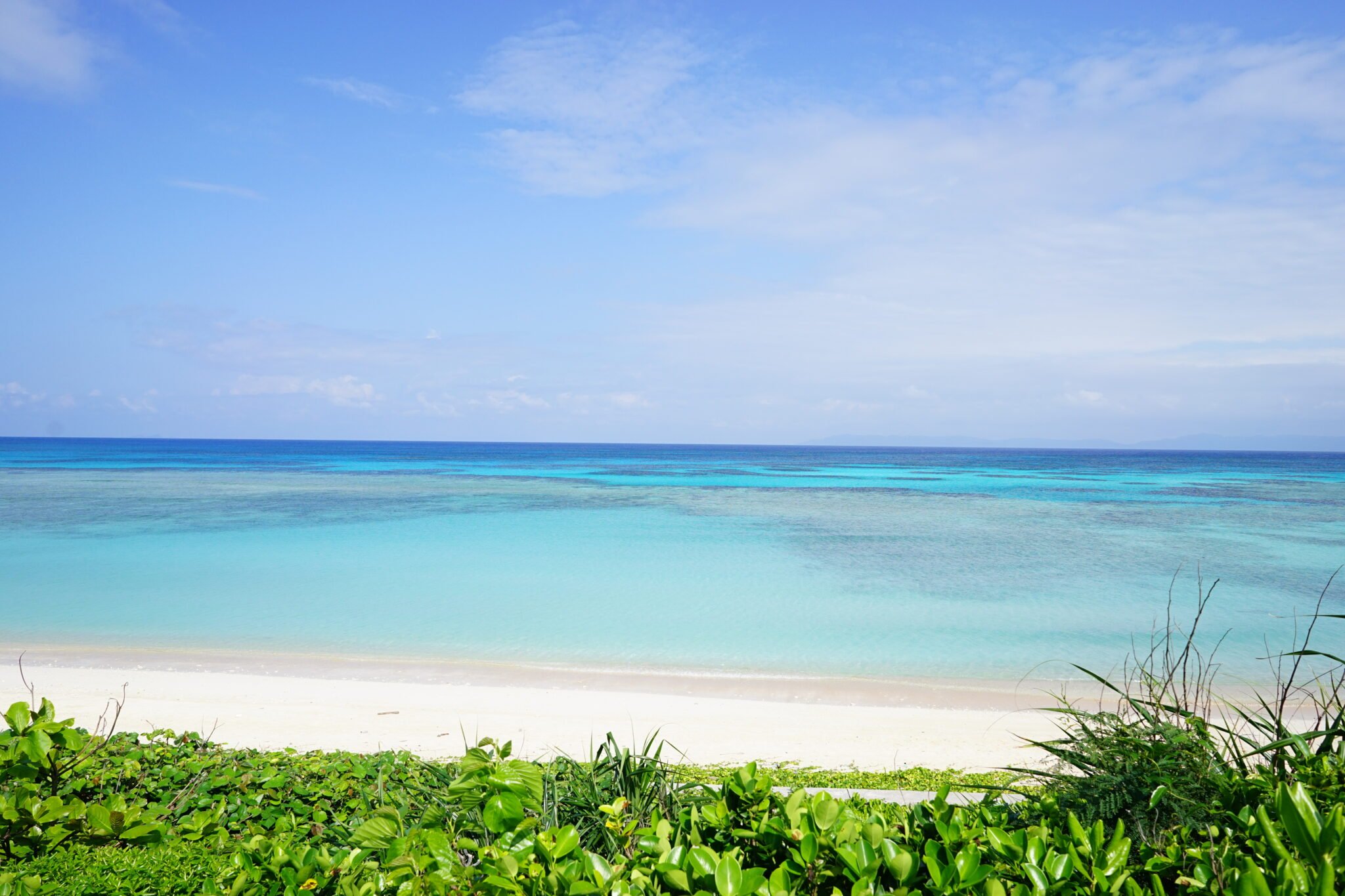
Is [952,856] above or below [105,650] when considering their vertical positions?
above

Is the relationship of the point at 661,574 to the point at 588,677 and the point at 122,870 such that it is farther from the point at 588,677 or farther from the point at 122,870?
the point at 122,870

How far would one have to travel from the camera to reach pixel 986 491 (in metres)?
42.1

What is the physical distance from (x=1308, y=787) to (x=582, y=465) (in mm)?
76111

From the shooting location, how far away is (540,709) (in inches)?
306

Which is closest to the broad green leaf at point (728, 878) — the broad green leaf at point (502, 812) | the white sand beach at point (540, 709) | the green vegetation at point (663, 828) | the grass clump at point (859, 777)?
the green vegetation at point (663, 828)

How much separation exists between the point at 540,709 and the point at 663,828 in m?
6.16

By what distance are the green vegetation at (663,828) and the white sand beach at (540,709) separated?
2471mm

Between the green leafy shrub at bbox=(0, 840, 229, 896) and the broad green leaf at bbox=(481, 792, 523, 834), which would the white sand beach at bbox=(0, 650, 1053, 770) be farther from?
the broad green leaf at bbox=(481, 792, 523, 834)

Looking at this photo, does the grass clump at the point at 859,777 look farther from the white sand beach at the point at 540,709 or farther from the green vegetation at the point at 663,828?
the green vegetation at the point at 663,828

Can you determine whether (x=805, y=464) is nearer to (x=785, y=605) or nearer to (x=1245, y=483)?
(x=1245, y=483)

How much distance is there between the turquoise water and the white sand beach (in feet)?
3.39

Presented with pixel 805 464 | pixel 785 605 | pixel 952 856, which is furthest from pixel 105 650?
pixel 805 464

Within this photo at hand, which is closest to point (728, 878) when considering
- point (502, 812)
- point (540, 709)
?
point (502, 812)

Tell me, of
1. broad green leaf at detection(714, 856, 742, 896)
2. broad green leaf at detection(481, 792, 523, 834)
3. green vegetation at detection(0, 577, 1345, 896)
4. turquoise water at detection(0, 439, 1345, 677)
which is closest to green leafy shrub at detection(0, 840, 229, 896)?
green vegetation at detection(0, 577, 1345, 896)
